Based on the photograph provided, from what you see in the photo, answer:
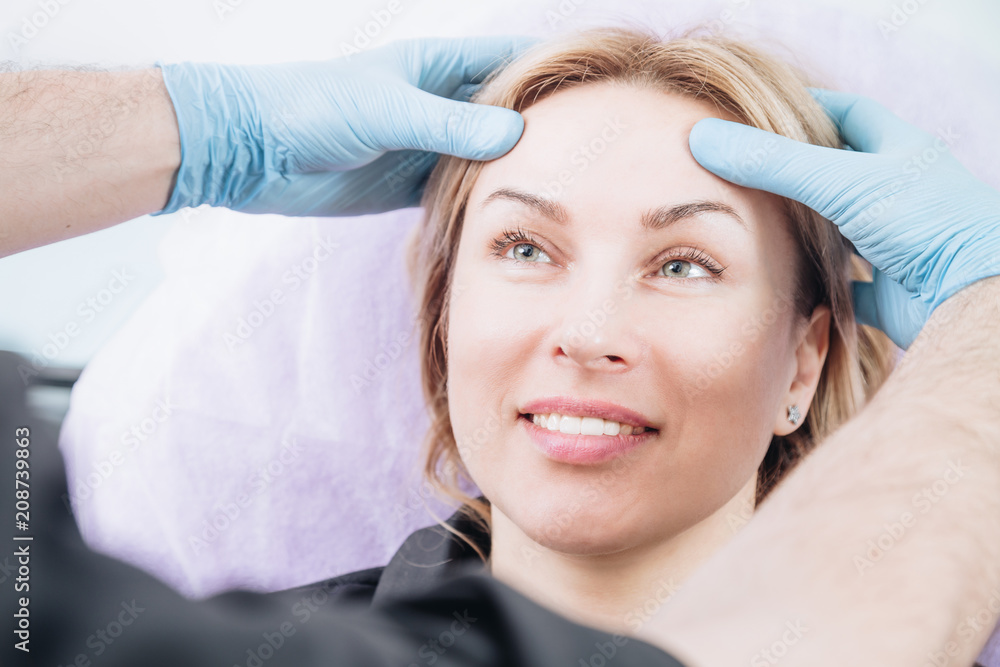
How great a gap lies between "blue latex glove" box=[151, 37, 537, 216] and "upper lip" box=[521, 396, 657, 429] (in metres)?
0.54

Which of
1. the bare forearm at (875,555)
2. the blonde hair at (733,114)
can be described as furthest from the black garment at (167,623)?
the blonde hair at (733,114)

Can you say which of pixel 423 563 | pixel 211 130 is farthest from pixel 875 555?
pixel 211 130

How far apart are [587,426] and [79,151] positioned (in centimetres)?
109

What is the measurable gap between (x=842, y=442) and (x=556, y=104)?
3.06 ft

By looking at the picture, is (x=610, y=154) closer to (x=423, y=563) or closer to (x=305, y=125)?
(x=305, y=125)

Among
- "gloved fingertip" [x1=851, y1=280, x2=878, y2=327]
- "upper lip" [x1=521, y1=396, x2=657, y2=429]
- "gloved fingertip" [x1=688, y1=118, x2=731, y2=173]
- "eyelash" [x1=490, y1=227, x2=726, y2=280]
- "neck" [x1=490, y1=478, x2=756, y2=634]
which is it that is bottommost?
"neck" [x1=490, y1=478, x2=756, y2=634]

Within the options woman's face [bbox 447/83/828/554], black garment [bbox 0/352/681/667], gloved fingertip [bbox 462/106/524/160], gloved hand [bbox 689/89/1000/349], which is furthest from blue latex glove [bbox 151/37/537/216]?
black garment [bbox 0/352/681/667]

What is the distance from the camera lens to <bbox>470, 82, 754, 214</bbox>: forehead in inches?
54.9

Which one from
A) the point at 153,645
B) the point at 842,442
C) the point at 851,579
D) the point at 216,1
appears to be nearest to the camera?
the point at 153,645

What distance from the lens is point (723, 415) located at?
139 cm

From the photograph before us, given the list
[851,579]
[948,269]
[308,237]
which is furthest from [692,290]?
[308,237]

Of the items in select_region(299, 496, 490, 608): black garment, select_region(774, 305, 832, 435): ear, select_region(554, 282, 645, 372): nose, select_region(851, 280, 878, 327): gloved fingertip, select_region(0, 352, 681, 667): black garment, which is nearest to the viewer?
select_region(0, 352, 681, 667): black garment

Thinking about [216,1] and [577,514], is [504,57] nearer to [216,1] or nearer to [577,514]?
[216,1]

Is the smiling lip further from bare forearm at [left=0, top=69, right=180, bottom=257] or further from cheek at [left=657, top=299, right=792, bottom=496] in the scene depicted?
bare forearm at [left=0, top=69, right=180, bottom=257]
